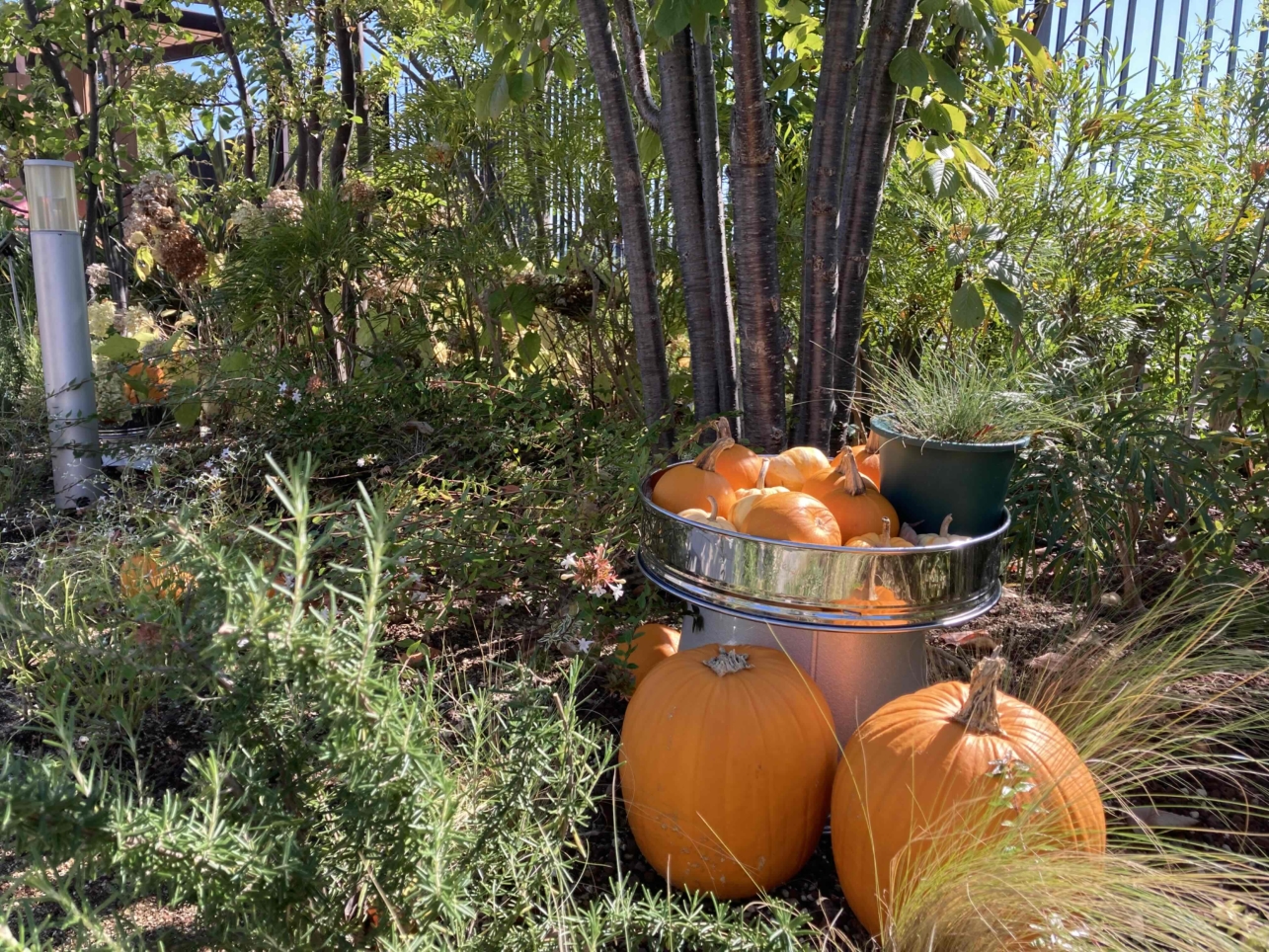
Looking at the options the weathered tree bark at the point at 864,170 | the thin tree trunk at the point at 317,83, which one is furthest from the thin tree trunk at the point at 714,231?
the thin tree trunk at the point at 317,83

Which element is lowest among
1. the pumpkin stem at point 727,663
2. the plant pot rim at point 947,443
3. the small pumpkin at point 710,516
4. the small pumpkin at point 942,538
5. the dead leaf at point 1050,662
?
the dead leaf at point 1050,662

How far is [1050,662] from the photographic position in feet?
5.65

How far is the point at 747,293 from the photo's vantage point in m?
2.10

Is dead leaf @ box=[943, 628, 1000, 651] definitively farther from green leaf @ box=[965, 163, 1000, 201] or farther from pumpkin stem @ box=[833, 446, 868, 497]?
green leaf @ box=[965, 163, 1000, 201]

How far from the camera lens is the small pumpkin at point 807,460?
5.64 ft

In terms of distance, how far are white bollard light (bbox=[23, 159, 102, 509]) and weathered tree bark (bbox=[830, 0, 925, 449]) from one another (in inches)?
86.8

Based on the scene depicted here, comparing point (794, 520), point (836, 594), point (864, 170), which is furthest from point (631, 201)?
point (836, 594)

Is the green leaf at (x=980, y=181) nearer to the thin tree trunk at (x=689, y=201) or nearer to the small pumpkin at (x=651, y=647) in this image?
the thin tree trunk at (x=689, y=201)

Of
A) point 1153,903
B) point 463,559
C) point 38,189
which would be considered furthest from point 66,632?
point 38,189

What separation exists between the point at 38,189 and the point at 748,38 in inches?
87.7

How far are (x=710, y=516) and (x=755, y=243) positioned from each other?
2.54 feet

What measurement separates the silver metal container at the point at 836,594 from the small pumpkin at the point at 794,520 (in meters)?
0.05

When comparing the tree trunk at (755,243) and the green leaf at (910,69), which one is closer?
the green leaf at (910,69)

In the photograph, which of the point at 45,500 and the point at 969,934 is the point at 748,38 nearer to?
the point at 969,934
